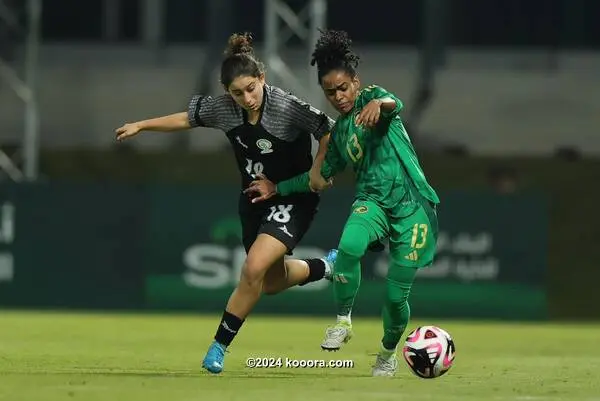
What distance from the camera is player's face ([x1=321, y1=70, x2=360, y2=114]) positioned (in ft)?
34.7

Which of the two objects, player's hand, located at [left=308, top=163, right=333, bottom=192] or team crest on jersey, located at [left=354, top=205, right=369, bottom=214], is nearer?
team crest on jersey, located at [left=354, top=205, right=369, bottom=214]

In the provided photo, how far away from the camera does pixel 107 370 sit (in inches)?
441

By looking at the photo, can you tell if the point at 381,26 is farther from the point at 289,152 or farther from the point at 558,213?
the point at 289,152

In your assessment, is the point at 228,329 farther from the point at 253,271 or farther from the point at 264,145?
the point at 264,145

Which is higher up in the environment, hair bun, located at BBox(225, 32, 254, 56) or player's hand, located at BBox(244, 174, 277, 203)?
hair bun, located at BBox(225, 32, 254, 56)

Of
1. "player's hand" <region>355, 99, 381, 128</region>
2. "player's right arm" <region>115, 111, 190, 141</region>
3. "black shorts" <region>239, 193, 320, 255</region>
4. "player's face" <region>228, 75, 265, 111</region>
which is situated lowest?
"black shorts" <region>239, 193, 320, 255</region>

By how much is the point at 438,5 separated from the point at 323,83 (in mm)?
15139

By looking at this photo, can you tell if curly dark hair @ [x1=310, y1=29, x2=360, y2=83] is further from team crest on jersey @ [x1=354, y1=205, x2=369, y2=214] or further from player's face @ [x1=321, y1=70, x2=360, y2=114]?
team crest on jersey @ [x1=354, y1=205, x2=369, y2=214]


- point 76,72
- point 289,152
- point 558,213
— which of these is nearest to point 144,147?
point 76,72

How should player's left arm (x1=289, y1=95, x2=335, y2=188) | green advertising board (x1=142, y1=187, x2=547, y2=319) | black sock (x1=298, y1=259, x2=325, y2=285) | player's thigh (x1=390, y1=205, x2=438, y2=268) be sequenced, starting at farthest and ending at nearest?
green advertising board (x1=142, y1=187, x2=547, y2=319) → black sock (x1=298, y1=259, x2=325, y2=285) → player's left arm (x1=289, y1=95, x2=335, y2=188) → player's thigh (x1=390, y1=205, x2=438, y2=268)

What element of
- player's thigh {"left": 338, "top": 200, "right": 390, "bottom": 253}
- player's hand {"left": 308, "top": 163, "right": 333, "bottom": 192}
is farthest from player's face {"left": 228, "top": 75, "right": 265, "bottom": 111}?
player's thigh {"left": 338, "top": 200, "right": 390, "bottom": 253}

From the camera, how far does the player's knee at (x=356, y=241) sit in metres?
10.4

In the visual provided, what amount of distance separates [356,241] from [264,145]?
44.9 inches

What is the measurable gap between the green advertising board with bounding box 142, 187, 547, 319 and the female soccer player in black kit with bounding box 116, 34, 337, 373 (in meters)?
7.80
